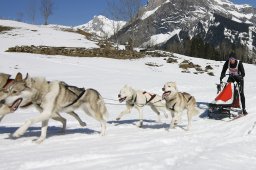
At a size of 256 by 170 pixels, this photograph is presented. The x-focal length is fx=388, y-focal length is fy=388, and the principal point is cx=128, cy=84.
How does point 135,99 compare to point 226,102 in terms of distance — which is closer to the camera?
Result: point 135,99

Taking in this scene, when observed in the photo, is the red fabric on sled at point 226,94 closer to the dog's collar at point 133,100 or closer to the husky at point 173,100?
the husky at point 173,100

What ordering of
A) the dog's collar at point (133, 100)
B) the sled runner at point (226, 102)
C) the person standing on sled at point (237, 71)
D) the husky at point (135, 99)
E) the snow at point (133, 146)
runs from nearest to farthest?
the snow at point (133, 146)
the husky at point (135, 99)
the dog's collar at point (133, 100)
the sled runner at point (226, 102)
the person standing on sled at point (237, 71)

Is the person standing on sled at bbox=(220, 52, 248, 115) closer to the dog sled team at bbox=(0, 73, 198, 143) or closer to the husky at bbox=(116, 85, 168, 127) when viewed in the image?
the husky at bbox=(116, 85, 168, 127)

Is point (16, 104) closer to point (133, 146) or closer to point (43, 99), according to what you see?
point (43, 99)

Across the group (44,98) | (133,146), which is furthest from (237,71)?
(44,98)

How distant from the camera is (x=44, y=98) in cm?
699

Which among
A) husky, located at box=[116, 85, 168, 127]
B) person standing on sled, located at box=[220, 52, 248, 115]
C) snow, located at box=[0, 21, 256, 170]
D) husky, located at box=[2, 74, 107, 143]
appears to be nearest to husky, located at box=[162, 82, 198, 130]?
snow, located at box=[0, 21, 256, 170]

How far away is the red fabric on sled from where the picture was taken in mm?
11164

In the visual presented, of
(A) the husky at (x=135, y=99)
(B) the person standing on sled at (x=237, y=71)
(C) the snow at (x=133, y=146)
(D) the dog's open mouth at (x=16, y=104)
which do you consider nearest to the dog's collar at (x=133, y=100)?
(A) the husky at (x=135, y=99)

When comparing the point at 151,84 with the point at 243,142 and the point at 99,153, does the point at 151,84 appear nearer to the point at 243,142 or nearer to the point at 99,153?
the point at 243,142

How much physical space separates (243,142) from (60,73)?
1804 cm

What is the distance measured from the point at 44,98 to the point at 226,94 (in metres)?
6.08

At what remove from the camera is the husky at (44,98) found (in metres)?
6.72

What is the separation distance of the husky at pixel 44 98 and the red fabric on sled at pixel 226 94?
474 cm
